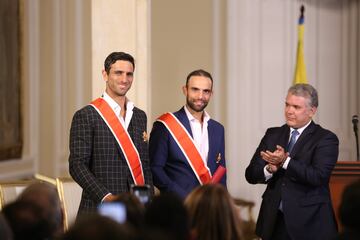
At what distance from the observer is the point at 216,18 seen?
21.7 feet

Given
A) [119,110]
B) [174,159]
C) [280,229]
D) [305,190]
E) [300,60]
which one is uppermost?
[300,60]

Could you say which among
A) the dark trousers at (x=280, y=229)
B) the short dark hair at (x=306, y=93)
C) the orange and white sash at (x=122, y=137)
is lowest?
the dark trousers at (x=280, y=229)

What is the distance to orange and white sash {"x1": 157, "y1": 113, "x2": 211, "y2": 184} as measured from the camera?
4.16 meters

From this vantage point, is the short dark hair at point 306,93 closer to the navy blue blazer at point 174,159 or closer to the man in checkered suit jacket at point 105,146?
the navy blue blazer at point 174,159

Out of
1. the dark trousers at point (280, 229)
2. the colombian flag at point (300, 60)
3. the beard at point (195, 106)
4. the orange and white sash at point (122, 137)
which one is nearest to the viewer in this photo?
the orange and white sash at point (122, 137)

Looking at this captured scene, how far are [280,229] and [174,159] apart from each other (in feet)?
2.17

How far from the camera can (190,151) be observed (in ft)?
13.7

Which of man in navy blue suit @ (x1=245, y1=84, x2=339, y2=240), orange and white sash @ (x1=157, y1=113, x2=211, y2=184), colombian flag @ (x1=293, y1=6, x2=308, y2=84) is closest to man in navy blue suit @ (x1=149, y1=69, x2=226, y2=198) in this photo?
orange and white sash @ (x1=157, y1=113, x2=211, y2=184)

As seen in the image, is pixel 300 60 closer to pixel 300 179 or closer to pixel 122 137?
pixel 300 179

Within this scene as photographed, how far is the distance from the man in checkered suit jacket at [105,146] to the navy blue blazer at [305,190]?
655mm

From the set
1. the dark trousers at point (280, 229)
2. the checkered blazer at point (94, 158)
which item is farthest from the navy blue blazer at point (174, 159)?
the dark trousers at point (280, 229)

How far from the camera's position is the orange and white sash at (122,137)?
3.90 meters

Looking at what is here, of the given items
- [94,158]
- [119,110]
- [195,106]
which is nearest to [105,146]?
[94,158]

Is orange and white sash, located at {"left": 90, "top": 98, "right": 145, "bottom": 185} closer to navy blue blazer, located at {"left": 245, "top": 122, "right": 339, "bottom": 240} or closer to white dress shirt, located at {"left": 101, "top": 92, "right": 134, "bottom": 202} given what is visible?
white dress shirt, located at {"left": 101, "top": 92, "right": 134, "bottom": 202}
